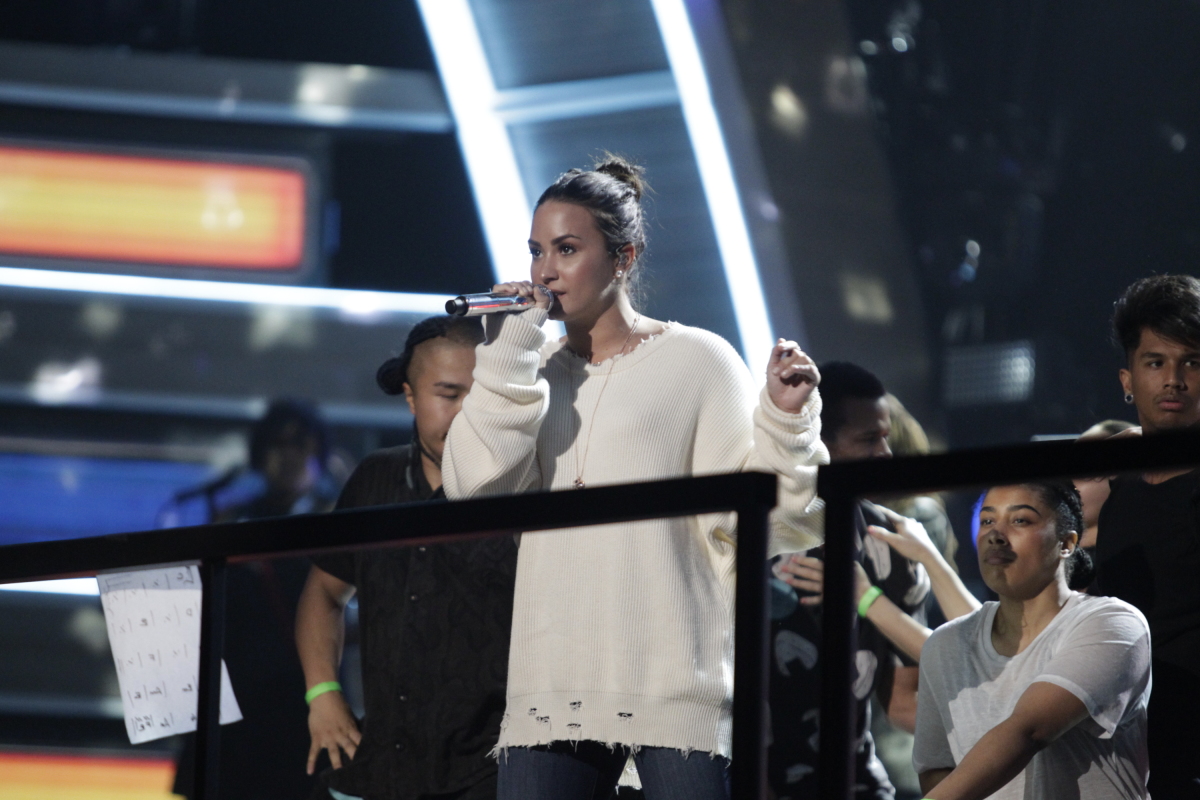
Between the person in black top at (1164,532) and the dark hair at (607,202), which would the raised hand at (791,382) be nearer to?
the dark hair at (607,202)

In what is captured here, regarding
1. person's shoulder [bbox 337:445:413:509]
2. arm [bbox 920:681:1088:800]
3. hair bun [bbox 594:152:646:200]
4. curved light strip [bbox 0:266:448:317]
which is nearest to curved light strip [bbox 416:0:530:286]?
curved light strip [bbox 0:266:448:317]

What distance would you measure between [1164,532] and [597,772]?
0.83m

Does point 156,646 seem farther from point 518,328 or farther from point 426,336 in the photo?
point 426,336

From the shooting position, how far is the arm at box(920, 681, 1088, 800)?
1.50m

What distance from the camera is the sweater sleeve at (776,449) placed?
1.64m

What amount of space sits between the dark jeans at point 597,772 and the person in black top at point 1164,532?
0.61 metres

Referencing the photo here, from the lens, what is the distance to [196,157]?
169 inches

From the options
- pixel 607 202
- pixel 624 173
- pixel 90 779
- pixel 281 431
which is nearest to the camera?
pixel 607 202

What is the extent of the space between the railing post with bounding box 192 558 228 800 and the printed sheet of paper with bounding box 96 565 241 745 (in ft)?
0.45

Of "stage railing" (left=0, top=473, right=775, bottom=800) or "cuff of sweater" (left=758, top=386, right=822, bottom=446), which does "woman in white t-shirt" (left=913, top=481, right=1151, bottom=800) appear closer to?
"cuff of sweater" (left=758, top=386, right=822, bottom=446)

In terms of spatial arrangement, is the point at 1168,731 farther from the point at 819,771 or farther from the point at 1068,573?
the point at 819,771

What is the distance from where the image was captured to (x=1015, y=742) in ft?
5.01

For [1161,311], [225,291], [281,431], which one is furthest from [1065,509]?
[225,291]

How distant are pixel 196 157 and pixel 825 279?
203cm
